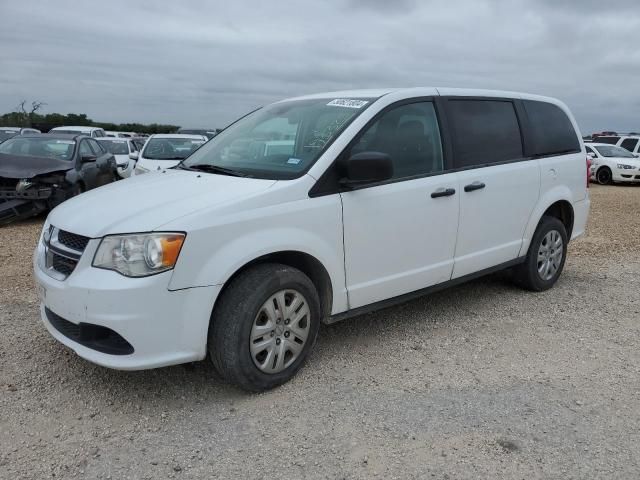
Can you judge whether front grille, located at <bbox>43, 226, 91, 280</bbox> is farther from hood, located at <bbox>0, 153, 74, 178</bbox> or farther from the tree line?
the tree line

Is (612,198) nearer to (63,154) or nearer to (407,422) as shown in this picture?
(63,154)

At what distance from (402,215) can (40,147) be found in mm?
8319

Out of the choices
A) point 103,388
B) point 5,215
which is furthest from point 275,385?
point 5,215

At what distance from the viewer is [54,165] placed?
9.34m

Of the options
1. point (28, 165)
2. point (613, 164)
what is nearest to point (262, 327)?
point (28, 165)

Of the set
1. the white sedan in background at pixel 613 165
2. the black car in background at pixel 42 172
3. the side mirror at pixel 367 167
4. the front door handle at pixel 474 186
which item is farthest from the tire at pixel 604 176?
the side mirror at pixel 367 167

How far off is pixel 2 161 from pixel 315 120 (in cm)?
708

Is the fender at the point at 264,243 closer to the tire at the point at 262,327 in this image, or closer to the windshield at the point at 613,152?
the tire at the point at 262,327

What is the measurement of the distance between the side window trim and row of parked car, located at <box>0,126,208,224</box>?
406 cm

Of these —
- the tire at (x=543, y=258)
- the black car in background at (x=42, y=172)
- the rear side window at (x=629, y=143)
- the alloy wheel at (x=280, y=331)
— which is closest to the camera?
the alloy wheel at (x=280, y=331)

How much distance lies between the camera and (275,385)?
3531 mm

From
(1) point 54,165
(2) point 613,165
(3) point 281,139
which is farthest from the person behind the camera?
(2) point 613,165

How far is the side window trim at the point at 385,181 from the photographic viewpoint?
11.8ft

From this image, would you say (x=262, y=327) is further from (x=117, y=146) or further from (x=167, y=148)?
(x=117, y=146)
